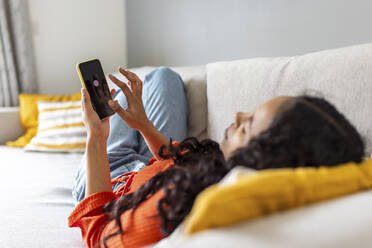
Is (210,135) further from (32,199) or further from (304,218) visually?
(304,218)

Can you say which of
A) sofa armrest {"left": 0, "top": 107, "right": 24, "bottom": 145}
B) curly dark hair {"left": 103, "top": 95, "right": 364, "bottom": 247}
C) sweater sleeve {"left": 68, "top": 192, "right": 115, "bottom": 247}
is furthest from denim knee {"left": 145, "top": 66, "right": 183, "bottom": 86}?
sofa armrest {"left": 0, "top": 107, "right": 24, "bottom": 145}

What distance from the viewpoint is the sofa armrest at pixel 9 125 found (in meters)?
2.11

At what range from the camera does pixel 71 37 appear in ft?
8.52

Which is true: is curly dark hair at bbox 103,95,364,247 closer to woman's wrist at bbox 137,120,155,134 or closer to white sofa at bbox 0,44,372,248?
white sofa at bbox 0,44,372,248

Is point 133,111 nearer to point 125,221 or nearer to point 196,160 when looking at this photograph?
point 196,160

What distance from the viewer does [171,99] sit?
138 centimetres

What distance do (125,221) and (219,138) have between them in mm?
672

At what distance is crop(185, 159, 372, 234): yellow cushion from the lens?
1.37ft

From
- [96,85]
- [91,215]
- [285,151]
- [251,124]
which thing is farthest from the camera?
[96,85]

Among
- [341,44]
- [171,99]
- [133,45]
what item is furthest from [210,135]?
[133,45]

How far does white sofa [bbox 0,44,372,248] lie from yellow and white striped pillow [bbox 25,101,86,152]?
0.08m

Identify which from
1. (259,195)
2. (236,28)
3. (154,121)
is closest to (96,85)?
(154,121)

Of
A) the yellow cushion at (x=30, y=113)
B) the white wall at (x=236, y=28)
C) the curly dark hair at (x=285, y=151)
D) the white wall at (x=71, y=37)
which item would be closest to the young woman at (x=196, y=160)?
the curly dark hair at (x=285, y=151)

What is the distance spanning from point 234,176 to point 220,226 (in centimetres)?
8
